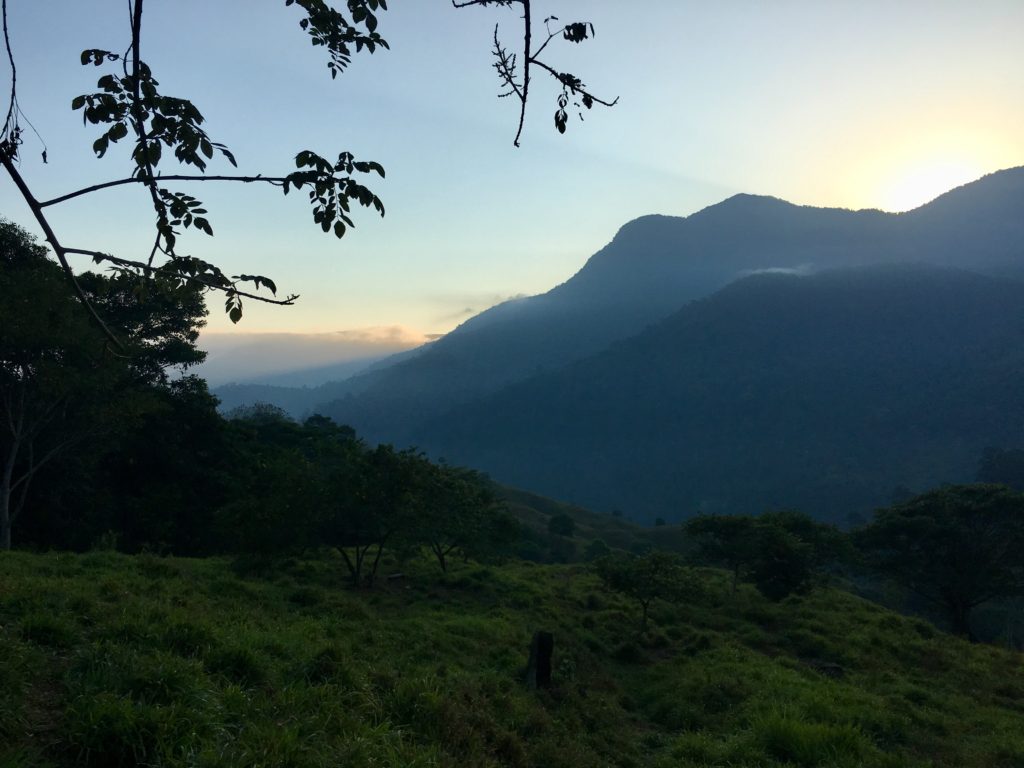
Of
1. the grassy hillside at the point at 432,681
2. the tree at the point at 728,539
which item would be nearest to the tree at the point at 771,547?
the tree at the point at 728,539

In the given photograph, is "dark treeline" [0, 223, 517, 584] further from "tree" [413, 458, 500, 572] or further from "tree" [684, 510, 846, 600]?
"tree" [684, 510, 846, 600]

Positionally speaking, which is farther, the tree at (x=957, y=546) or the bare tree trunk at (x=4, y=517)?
the tree at (x=957, y=546)

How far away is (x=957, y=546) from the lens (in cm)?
3709

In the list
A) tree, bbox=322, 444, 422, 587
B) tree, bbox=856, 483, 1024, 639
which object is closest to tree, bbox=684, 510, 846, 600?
tree, bbox=856, 483, 1024, 639

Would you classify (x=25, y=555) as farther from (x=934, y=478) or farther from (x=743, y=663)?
(x=934, y=478)

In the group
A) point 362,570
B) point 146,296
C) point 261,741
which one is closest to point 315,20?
point 146,296

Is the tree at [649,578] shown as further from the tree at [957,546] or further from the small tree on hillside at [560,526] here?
the small tree on hillside at [560,526]

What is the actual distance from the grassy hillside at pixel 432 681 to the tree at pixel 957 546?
13782mm

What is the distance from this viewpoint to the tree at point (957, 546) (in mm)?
36281

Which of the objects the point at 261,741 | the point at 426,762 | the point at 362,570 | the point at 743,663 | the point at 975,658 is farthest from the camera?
the point at 362,570

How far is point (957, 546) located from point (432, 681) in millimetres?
39723

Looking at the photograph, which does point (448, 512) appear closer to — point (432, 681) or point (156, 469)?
point (432, 681)

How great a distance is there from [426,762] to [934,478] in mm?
204773

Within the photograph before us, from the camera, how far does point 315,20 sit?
4.22 m
